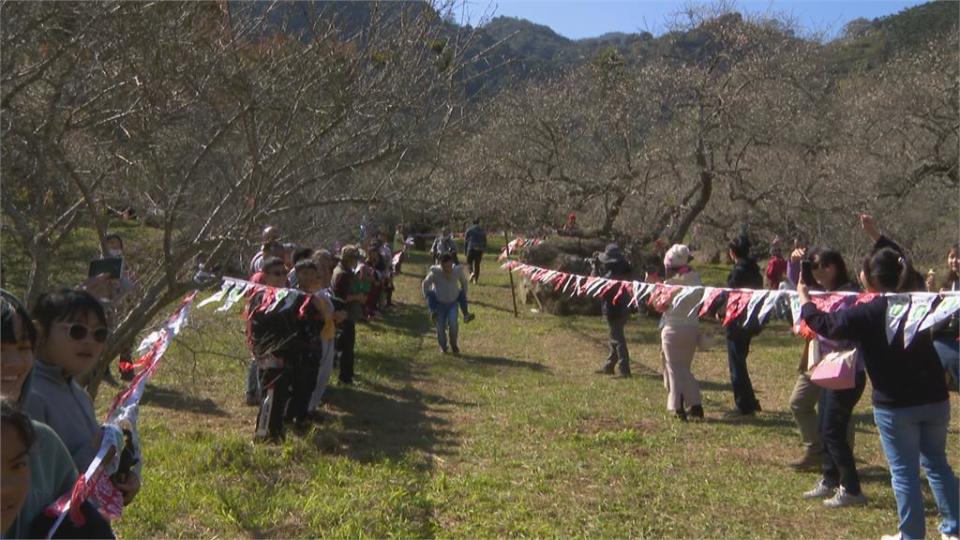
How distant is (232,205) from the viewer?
6.40 metres

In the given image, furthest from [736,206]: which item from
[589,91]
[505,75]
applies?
[505,75]

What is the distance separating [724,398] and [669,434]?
2.48 metres

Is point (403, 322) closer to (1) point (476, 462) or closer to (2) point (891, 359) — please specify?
(1) point (476, 462)

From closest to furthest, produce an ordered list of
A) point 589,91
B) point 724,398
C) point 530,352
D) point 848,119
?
point 724,398
point 530,352
point 589,91
point 848,119

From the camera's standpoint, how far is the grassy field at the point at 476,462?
20.5ft

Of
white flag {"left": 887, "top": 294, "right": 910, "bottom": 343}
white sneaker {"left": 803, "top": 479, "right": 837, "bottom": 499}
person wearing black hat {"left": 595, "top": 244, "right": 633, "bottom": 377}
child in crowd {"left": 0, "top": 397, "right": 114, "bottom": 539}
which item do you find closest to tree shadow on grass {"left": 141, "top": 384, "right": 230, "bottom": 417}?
person wearing black hat {"left": 595, "top": 244, "right": 633, "bottom": 377}

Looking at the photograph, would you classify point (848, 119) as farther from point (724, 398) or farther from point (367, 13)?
point (367, 13)

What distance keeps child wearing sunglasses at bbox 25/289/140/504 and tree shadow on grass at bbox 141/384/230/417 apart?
20.5ft

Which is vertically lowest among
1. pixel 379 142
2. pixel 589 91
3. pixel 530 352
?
pixel 530 352

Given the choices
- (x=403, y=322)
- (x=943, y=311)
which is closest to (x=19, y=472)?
(x=943, y=311)

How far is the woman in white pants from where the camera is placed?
945cm

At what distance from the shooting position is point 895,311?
524cm

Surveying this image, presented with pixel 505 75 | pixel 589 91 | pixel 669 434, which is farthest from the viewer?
pixel 589 91

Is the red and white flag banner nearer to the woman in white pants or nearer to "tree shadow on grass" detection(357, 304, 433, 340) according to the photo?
the woman in white pants
